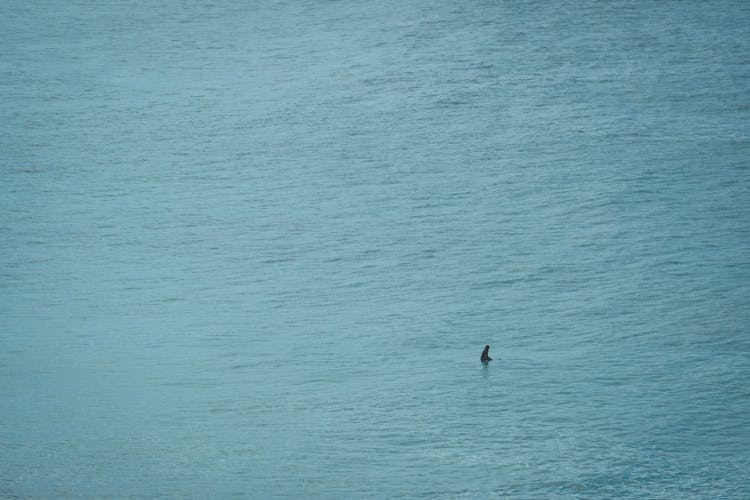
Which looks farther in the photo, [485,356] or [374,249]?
[374,249]

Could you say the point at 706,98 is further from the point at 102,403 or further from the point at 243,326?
the point at 102,403

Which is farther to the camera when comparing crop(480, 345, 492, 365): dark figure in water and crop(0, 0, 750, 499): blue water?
crop(480, 345, 492, 365): dark figure in water

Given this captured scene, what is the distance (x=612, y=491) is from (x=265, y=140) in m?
50.3

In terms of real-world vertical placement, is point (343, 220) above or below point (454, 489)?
below

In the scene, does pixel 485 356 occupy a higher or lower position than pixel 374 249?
higher

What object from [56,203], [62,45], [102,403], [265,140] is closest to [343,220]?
[265,140]

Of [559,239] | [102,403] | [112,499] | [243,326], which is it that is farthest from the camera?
[559,239]

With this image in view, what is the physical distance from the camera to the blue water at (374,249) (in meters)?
37.2

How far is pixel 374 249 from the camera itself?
63469 mm

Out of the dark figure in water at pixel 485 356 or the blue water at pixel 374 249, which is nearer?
the blue water at pixel 374 249

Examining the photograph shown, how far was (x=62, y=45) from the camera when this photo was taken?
8819 centimetres

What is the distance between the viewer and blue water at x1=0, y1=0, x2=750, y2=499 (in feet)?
122

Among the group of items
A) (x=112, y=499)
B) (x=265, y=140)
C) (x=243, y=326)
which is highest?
(x=112, y=499)

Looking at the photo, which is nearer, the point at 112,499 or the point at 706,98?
the point at 112,499
